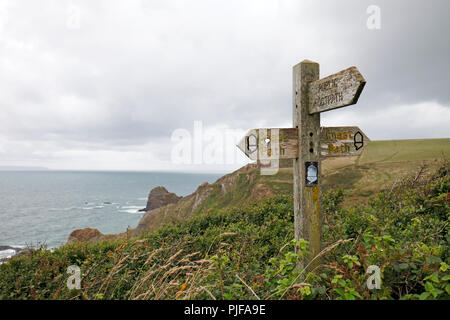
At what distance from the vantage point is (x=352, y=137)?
11.2ft

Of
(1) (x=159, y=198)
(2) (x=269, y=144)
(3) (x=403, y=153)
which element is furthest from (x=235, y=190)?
(1) (x=159, y=198)

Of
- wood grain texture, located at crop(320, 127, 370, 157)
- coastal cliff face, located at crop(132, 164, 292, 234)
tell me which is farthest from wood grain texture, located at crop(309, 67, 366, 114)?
coastal cliff face, located at crop(132, 164, 292, 234)

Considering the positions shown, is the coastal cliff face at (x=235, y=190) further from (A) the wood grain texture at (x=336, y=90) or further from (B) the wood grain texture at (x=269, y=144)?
(A) the wood grain texture at (x=336, y=90)

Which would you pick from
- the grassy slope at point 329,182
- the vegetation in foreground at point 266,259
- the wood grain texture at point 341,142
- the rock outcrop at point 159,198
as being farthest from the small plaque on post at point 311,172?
the rock outcrop at point 159,198

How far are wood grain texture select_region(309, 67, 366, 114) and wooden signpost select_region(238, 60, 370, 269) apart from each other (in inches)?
0.7

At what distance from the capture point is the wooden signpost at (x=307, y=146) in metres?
3.29

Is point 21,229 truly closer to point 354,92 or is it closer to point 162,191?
point 162,191

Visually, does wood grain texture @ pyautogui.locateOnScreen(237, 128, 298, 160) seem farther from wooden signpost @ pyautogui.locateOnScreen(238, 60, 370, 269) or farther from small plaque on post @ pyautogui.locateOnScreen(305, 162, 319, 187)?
small plaque on post @ pyautogui.locateOnScreen(305, 162, 319, 187)

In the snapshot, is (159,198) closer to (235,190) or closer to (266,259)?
(235,190)

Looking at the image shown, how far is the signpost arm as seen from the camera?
3.31 m

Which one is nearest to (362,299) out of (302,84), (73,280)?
(302,84)

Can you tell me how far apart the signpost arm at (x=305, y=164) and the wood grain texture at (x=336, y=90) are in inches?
4.8
